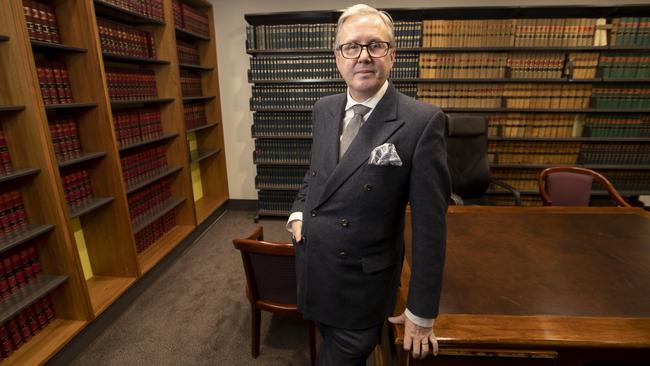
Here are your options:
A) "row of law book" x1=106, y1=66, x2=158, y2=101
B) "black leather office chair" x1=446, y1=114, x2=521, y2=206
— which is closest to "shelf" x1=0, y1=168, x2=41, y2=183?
"row of law book" x1=106, y1=66, x2=158, y2=101

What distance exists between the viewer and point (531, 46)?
298 cm

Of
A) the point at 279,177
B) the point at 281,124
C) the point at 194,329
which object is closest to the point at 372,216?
the point at 194,329

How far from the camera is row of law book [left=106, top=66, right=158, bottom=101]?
222 centimetres

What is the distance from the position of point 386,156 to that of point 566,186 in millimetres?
2095

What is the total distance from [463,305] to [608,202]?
3.53m

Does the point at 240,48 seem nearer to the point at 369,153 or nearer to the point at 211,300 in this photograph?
the point at 211,300

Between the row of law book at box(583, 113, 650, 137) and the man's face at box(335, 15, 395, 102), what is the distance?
3.39m

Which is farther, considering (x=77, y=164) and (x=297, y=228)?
(x=77, y=164)

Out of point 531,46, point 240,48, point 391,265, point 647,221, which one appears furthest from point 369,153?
point 240,48

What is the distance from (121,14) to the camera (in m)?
2.39

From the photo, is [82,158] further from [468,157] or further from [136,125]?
[468,157]

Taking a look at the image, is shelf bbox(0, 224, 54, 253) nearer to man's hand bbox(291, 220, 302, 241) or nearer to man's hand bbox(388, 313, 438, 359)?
man's hand bbox(291, 220, 302, 241)

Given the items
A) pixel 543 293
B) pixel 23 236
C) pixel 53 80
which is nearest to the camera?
pixel 543 293

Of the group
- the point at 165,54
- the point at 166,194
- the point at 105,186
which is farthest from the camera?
the point at 166,194
